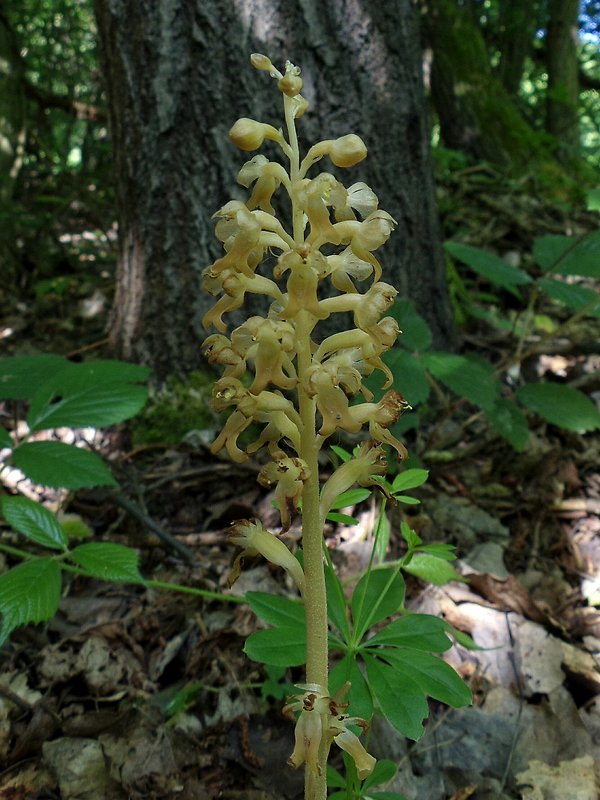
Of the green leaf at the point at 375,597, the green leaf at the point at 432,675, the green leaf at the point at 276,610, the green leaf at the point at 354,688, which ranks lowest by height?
the green leaf at the point at 354,688

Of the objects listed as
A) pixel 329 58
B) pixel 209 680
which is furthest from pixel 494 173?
pixel 209 680

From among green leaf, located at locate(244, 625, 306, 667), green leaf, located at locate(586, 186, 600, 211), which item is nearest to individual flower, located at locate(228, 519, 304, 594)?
green leaf, located at locate(244, 625, 306, 667)

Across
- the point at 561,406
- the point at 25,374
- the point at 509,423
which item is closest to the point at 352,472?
the point at 25,374

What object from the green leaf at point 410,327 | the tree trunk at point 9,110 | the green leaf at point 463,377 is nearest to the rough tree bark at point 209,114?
the green leaf at point 410,327

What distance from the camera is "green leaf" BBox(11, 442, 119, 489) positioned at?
1883 millimetres

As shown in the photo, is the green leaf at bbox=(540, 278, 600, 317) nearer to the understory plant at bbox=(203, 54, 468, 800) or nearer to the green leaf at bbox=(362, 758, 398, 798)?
the understory plant at bbox=(203, 54, 468, 800)

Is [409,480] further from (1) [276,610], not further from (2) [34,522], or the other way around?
(2) [34,522]

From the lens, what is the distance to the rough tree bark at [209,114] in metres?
2.86

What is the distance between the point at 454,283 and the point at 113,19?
2330 mm

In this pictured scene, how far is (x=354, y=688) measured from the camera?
1559 mm

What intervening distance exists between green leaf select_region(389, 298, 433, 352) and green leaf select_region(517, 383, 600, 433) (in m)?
0.55

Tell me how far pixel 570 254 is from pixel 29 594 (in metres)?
2.57

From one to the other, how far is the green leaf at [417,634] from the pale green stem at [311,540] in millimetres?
282

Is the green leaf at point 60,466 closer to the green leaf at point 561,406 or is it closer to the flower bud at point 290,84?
the flower bud at point 290,84
